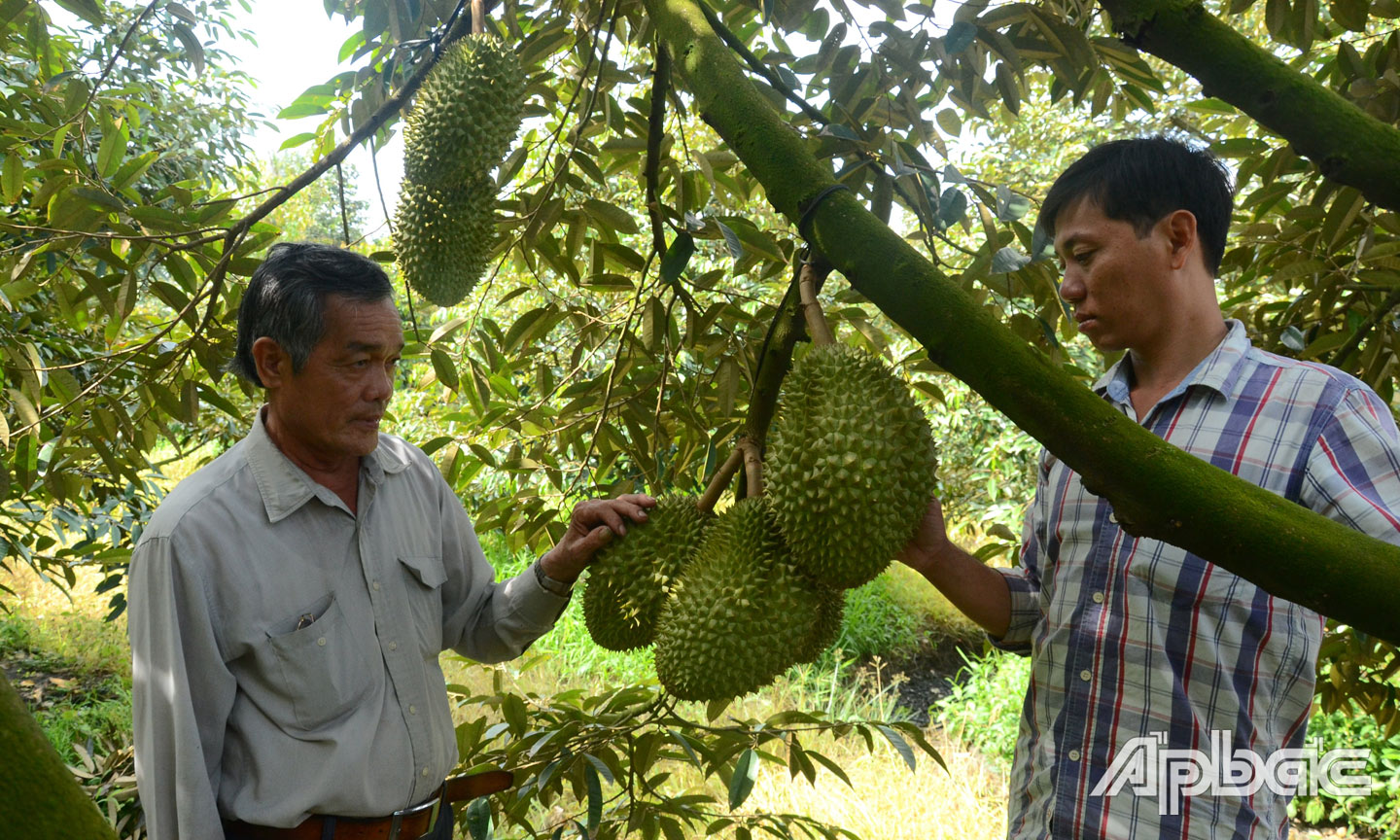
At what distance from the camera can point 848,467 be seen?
114 centimetres

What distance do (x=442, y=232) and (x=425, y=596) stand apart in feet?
2.08

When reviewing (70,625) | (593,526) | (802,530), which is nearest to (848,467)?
(802,530)

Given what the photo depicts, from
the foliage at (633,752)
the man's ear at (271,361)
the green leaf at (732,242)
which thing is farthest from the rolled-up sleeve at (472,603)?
the green leaf at (732,242)

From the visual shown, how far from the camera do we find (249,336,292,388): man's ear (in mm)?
1545

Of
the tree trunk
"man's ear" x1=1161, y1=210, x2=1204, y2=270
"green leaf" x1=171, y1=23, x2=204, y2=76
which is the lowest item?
the tree trunk

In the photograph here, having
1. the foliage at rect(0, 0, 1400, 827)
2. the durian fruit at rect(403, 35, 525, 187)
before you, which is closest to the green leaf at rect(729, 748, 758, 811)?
the foliage at rect(0, 0, 1400, 827)

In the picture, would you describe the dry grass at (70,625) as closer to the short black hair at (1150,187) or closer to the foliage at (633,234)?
the foliage at (633,234)

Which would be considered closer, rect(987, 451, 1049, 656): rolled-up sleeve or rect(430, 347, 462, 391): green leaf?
rect(987, 451, 1049, 656): rolled-up sleeve

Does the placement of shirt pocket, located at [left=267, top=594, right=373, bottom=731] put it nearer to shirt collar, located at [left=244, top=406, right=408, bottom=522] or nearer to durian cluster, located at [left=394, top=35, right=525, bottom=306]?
shirt collar, located at [left=244, top=406, right=408, bottom=522]

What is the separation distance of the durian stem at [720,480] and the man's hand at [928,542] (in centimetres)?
26

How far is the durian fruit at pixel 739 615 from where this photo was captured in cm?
120

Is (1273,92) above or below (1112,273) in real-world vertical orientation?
below

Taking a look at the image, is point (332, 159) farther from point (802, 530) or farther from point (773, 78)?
point (802, 530)

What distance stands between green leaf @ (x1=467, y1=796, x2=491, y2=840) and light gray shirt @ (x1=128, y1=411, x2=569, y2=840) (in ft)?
Result: 0.27
